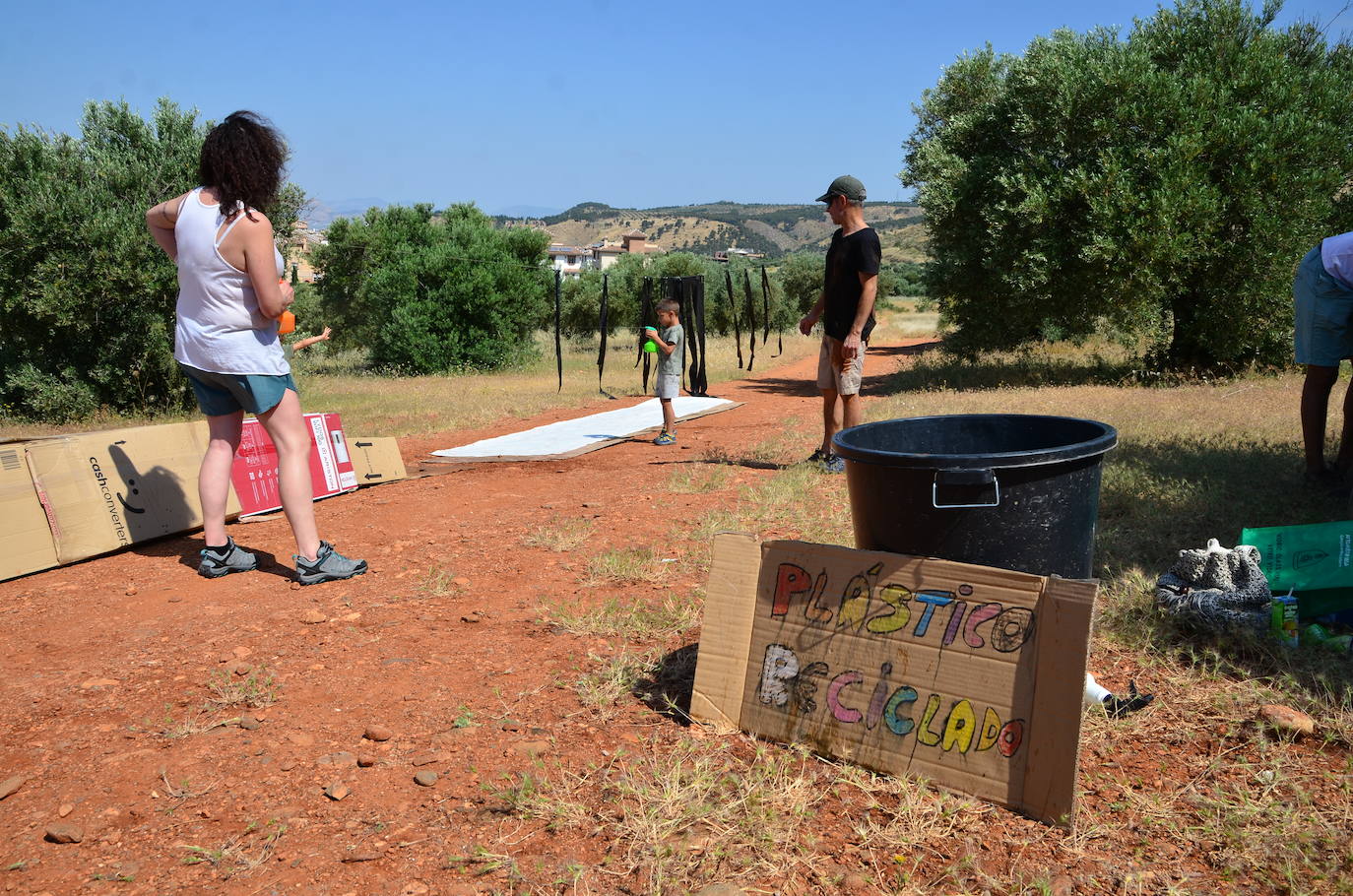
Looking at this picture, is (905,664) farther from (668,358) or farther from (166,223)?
(668,358)

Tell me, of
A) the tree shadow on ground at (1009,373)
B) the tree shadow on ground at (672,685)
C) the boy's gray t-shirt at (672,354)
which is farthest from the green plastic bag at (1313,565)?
the tree shadow on ground at (1009,373)

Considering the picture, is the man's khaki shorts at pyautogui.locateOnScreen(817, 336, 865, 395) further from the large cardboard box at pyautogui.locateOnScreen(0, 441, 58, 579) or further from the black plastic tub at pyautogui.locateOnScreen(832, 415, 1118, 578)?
the large cardboard box at pyautogui.locateOnScreen(0, 441, 58, 579)

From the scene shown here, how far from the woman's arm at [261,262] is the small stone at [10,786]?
203cm

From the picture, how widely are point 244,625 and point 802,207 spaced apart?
5540 inches

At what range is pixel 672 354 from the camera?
8.41 m

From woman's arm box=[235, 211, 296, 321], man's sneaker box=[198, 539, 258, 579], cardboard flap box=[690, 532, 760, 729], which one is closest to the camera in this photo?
cardboard flap box=[690, 532, 760, 729]

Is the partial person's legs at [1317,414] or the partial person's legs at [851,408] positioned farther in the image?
the partial person's legs at [851,408]

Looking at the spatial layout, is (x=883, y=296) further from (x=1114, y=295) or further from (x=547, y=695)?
(x=547, y=695)

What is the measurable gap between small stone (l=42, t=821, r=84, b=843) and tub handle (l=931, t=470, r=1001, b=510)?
2.38 metres

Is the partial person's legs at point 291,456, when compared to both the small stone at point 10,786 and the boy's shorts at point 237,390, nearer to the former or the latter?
the boy's shorts at point 237,390

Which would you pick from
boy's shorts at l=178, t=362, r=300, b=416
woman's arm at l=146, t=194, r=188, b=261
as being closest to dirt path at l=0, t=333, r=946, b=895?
boy's shorts at l=178, t=362, r=300, b=416

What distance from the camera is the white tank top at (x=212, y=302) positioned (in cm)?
372

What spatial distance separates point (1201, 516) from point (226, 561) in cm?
487

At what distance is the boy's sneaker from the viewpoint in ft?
13.2
